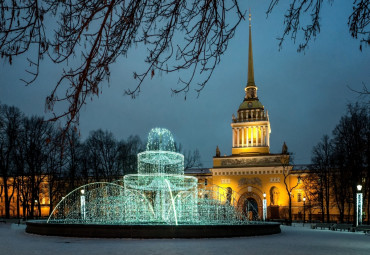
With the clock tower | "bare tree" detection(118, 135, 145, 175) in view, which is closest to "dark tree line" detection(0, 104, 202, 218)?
"bare tree" detection(118, 135, 145, 175)

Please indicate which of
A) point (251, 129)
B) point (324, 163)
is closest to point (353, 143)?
point (324, 163)

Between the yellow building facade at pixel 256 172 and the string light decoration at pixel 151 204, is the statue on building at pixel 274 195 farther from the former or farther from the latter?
the string light decoration at pixel 151 204

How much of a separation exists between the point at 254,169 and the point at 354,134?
25.5 metres

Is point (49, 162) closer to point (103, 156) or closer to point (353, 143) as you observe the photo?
point (103, 156)

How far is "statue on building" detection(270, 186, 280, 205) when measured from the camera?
5631cm

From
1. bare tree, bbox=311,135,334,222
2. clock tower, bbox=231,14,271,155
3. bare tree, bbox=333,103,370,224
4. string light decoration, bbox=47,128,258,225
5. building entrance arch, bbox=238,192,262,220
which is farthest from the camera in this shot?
clock tower, bbox=231,14,271,155

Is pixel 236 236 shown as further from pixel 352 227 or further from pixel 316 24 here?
pixel 316 24

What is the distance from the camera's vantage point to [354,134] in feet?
113

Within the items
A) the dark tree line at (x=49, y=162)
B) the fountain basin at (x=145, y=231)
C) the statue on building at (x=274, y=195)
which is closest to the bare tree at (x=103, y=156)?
the dark tree line at (x=49, y=162)

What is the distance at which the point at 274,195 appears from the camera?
57.0 metres

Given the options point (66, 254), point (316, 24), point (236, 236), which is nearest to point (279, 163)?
point (236, 236)

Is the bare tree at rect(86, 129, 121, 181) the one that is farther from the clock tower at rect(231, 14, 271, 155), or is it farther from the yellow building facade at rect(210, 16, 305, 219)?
the clock tower at rect(231, 14, 271, 155)

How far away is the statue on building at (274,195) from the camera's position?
56.3 m

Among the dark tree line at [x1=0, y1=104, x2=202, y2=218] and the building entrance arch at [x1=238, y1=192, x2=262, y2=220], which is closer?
the dark tree line at [x1=0, y1=104, x2=202, y2=218]
